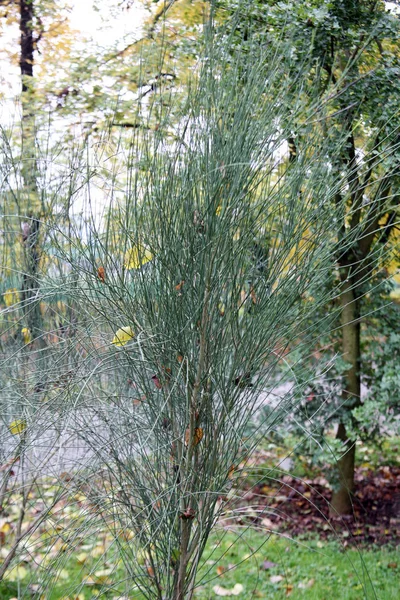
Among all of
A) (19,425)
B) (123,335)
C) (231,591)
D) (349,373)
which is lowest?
(231,591)

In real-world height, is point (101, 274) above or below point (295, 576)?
above

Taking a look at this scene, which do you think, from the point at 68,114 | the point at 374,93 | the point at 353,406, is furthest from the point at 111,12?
the point at 353,406

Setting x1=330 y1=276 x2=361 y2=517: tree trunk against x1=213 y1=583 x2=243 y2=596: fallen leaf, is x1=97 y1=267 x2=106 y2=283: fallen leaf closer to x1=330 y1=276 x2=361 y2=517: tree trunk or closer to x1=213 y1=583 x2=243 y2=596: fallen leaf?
x1=213 y1=583 x2=243 y2=596: fallen leaf

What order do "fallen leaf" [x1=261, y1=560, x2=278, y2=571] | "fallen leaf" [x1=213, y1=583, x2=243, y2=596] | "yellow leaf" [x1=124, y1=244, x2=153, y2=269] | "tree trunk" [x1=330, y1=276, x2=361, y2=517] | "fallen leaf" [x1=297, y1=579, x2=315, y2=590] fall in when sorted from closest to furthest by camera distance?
1. "yellow leaf" [x1=124, y1=244, x2=153, y2=269]
2. "fallen leaf" [x1=213, y1=583, x2=243, y2=596]
3. "fallen leaf" [x1=297, y1=579, x2=315, y2=590]
4. "fallen leaf" [x1=261, y1=560, x2=278, y2=571]
5. "tree trunk" [x1=330, y1=276, x2=361, y2=517]

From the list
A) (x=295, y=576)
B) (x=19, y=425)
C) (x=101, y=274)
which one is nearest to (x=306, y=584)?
(x=295, y=576)

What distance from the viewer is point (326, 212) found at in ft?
6.19

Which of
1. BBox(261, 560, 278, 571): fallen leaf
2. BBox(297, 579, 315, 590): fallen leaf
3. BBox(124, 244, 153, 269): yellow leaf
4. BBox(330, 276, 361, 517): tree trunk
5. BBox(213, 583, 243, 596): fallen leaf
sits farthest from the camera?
BBox(330, 276, 361, 517): tree trunk

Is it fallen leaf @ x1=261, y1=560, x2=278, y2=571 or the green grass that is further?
fallen leaf @ x1=261, y1=560, x2=278, y2=571

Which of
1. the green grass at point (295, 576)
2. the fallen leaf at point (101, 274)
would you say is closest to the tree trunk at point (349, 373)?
the green grass at point (295, 576)

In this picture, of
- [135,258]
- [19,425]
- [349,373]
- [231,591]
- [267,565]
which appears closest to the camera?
[135,258]

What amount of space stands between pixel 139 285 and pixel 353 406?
385 centimetres

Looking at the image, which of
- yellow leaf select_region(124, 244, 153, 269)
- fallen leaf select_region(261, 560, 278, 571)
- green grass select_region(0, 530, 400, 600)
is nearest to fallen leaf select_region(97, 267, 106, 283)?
yellow leaf select_region(124, 244, 153, 269)

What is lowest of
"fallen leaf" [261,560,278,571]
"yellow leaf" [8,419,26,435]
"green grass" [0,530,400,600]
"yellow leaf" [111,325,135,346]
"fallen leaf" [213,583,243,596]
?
"fallen leaf" [261,560,278,571]

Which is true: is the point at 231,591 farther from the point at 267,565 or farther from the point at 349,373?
the point at 349,373
